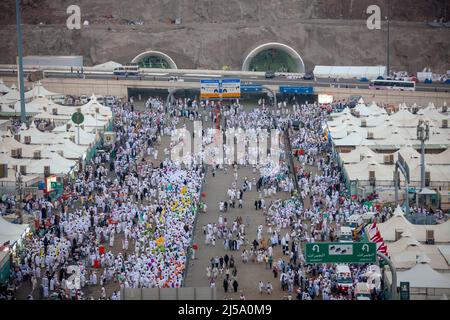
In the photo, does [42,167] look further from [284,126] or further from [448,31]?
[448,31]

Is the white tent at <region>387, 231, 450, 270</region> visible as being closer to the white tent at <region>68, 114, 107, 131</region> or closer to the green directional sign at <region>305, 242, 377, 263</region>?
the green directional sign at <region>305, 242, 377, 263</region>

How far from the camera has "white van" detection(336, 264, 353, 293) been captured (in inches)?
1618

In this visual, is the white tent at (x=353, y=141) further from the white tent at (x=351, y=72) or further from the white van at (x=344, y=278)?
the white tent at (x=351, y=72)

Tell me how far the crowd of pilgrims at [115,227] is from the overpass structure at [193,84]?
17.9 meters

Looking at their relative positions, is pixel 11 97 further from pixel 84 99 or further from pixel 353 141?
pixel 353 141

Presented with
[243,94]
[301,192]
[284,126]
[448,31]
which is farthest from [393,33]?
[301,192]

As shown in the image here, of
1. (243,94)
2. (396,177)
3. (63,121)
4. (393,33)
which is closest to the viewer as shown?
(396,177)

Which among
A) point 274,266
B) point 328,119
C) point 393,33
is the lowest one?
point 274,266

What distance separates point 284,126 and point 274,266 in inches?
1059

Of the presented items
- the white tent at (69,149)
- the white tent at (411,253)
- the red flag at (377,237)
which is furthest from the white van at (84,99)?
the red flag at (377,237)

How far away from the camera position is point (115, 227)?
49406 mm

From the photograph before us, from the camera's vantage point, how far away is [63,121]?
70375 mm

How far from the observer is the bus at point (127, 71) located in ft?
282

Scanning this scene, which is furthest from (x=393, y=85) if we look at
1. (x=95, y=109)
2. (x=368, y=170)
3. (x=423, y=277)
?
(x=423, y=277)
